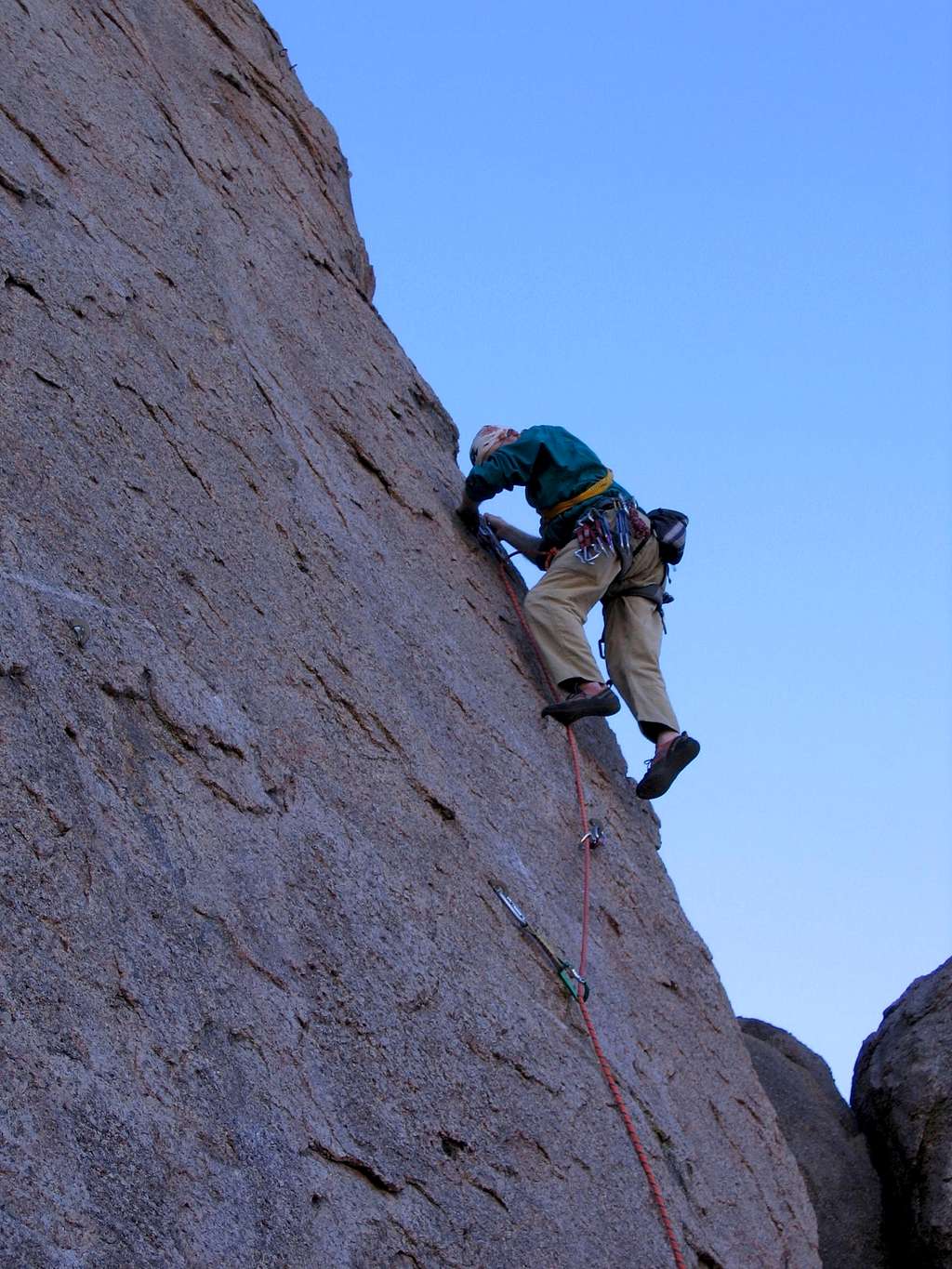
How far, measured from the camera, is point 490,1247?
450 cm

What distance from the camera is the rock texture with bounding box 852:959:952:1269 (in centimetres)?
696

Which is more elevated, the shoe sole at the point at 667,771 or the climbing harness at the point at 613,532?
the climbing harness at the point at 613,532

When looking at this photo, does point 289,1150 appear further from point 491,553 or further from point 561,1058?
point 491,553

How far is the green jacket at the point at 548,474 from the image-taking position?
7.62 meters

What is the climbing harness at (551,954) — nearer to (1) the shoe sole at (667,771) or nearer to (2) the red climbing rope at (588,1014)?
(2) the red climbing rope at (588,1014)

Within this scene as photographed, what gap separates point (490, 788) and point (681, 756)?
1478mm

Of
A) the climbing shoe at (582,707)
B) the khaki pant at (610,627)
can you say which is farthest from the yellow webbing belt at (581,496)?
the climbing shoe at (582,707)

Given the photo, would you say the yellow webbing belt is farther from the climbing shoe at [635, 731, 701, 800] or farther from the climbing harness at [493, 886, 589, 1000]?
the climbing harness at [493, 886, 589, 1000]

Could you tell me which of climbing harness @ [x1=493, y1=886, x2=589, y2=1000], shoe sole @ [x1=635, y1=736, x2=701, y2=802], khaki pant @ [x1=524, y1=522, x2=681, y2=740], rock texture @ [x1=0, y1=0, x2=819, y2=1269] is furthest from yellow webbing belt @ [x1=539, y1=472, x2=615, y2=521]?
climbing harness @ [x1=493, y1=886, x2=589, y2=1000]

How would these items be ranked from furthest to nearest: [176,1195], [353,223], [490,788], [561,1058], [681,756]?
[353,223] < [681,756] < [490,788] < [561,1058] < [176,1195]

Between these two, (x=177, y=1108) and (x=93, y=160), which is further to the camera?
(x=93, y=160)

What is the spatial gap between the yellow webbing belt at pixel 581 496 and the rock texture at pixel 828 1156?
3023 mm

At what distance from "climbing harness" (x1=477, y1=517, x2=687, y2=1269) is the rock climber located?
9 centimetres

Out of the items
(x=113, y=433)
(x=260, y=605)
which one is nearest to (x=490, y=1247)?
(x=260, y=605)
